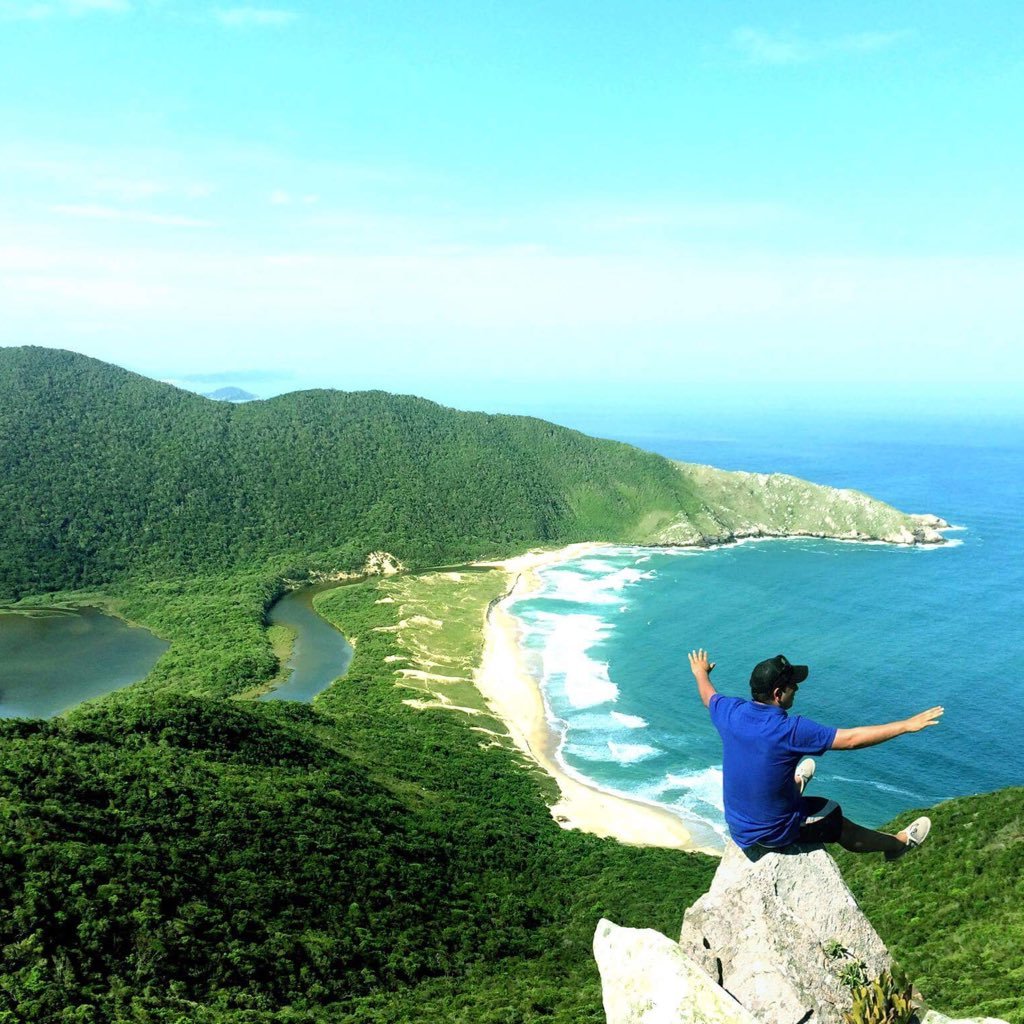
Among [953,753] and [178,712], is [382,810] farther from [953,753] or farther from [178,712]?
[953,753]

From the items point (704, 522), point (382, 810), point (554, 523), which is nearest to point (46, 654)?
point (382, 810)

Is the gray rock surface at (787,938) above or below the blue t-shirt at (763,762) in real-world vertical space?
below

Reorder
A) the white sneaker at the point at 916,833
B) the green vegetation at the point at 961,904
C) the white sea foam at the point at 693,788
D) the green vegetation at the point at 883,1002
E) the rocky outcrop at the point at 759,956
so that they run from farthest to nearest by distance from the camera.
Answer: the white sea foam at the point at 693,788, the green vegetation at the point at 961,904, the white sneaker at the point at 916,833, the rocky outcrop at the point at 759,956, the green vegetation at the point at 883,1002

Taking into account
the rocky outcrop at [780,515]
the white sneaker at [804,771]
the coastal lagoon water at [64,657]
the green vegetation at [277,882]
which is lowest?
the coastal lagoon water at [64,657]

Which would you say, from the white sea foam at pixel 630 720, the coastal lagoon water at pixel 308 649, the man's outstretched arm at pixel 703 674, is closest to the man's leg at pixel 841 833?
the man's outstretched arm at pixel 703 674

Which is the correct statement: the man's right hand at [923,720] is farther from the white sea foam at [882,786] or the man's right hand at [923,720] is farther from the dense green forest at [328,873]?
the white sea foam at [882,786]

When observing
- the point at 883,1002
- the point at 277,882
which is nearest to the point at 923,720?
the point at 883,1002

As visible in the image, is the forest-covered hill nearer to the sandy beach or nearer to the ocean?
the ocean
